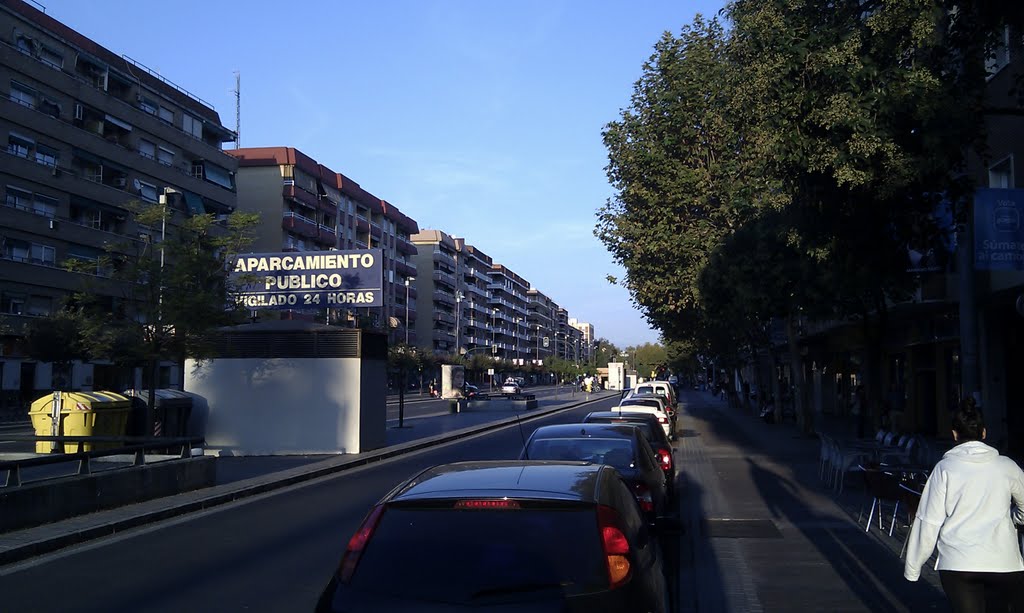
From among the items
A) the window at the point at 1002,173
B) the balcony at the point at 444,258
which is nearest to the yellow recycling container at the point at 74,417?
the window at the point at 1002,173

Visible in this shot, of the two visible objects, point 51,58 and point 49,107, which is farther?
point 51,58

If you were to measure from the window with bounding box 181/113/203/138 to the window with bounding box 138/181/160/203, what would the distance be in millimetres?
6134

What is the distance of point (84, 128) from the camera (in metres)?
53.1

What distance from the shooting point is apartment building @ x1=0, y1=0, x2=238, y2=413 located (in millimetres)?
47531

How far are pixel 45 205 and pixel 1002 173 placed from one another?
157 ft

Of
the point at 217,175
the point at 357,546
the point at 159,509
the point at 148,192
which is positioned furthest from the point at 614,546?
the point at 217,175

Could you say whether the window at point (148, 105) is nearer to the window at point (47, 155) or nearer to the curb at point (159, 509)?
the window at point (47, 155)

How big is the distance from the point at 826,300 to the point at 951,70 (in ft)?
28.8

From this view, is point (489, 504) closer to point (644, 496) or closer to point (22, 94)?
point (644, 496)

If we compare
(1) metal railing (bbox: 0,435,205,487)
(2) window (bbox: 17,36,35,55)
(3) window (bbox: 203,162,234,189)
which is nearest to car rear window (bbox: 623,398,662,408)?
(1) metal railing (bbox: 0,435,205,487)

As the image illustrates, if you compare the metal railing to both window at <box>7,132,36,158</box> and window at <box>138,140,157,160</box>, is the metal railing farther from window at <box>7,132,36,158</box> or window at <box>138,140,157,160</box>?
window at <box>138,140,157,160</box>

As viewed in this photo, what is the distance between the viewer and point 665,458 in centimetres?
1327

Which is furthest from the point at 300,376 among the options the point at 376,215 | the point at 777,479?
the point at 376,215

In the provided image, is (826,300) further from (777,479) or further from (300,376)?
(300,376)
